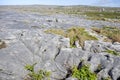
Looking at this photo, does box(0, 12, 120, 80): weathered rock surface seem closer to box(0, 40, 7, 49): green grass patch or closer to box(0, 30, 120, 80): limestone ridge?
box(0, 30, 120, 80): limestone ridge

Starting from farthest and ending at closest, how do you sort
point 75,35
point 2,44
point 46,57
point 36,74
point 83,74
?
point 75,35, point 46,57, point 2,44, point 83,74, point 36,74

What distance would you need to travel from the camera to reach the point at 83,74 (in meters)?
20.3

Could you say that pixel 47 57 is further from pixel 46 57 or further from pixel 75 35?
pixel 75 35

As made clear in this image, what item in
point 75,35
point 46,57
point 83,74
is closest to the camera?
point 83,74

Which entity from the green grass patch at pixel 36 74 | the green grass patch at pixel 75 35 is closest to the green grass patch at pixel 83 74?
the green grass patch at pixel 36 74

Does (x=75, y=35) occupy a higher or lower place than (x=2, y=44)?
lower

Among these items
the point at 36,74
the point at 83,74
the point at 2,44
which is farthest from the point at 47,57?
the point at 2,44

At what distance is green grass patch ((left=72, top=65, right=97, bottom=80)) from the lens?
2009cm

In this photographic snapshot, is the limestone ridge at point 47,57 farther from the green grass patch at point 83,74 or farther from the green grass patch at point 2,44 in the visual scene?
the green grass patch at point 83,74

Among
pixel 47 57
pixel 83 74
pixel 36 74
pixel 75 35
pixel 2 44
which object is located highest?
pixel 2 44

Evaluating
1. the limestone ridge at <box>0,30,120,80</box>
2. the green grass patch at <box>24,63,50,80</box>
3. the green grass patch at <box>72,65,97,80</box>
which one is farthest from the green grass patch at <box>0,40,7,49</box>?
the green grass patch at <box>72,65,97,80</box>

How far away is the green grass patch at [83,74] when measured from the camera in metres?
20.1

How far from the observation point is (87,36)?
96.8 feet

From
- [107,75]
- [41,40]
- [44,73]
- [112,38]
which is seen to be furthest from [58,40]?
[112,38]
